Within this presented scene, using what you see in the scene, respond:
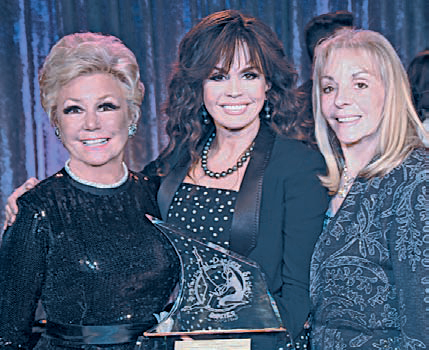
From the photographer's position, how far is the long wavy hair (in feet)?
6.21

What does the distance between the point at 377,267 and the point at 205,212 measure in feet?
1.92

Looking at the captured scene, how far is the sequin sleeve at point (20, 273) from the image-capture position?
171cm

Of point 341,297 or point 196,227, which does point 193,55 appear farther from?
point 341,297

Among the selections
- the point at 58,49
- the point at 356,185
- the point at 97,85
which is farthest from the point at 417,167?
the point at 58,49

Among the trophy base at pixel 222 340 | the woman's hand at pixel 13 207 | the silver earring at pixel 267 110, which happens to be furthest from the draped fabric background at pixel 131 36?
the trophy base at pixel 222 340

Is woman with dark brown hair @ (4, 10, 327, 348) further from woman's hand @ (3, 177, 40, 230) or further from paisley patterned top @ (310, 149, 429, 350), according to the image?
woman's hand @ (3, 177, 40, 230)

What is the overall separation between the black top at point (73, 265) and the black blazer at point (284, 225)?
317 millimetres

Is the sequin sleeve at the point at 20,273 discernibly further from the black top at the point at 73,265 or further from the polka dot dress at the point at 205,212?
the polka dot dress at the point at 205,212

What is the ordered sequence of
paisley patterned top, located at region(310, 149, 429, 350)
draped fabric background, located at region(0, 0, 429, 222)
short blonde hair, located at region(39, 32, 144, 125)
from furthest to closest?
draped fabric background, located at region(0, 0, 429, 222) → short blonde hair, located at region(39, 32, 144, 125) → paisley patterned top, located at region(310, 149, 429, 350)

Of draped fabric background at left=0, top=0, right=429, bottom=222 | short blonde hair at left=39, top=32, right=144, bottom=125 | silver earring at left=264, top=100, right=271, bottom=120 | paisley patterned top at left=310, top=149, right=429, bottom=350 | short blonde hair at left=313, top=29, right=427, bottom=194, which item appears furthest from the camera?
draped fabric background at left=0, top=0, right=429, bottom=222

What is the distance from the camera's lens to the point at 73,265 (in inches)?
68.2

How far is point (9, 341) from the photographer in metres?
1.71

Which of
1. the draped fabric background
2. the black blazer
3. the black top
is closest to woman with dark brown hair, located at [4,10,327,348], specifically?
the black blazer

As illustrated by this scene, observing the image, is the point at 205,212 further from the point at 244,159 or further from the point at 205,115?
the point at 205,115
